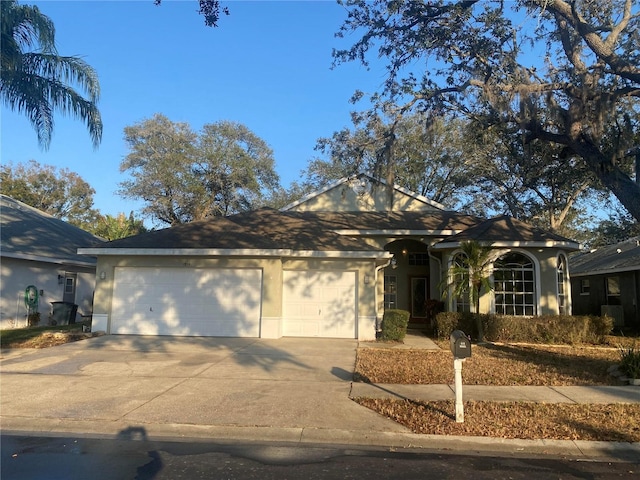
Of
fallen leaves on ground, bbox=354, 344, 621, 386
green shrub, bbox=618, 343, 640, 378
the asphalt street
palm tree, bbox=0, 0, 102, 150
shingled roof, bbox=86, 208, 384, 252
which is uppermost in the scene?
palm tree, bbox=0, 0, 102, 150

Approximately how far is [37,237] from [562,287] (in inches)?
848

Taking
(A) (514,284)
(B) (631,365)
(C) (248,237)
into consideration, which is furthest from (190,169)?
(B) (631,365)

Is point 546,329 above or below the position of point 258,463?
above

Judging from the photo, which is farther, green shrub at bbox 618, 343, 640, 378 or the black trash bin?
the black trash bin

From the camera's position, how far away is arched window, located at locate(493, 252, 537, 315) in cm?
1598

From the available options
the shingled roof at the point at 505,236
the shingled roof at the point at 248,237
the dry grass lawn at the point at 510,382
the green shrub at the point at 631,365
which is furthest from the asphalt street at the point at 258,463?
the shingled roof at the point at 505,236

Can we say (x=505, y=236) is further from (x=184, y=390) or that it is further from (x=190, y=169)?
(x=190, y=169)

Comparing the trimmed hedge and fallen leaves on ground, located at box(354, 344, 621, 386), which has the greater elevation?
the trimmed hedge

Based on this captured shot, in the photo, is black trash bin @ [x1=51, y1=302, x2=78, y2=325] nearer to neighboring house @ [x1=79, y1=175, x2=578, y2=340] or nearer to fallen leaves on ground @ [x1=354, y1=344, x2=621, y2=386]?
neighboring house @ [x1=79, y1=175, x2=578, y2=340]

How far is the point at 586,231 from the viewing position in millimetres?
40781

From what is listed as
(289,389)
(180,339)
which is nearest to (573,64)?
(289,389)

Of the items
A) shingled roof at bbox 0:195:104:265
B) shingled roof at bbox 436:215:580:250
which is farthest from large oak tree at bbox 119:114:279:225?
shingled roof at bbox 436:215:580:250

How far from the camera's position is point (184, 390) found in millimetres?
8156

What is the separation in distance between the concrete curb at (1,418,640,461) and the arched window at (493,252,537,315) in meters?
10.8
